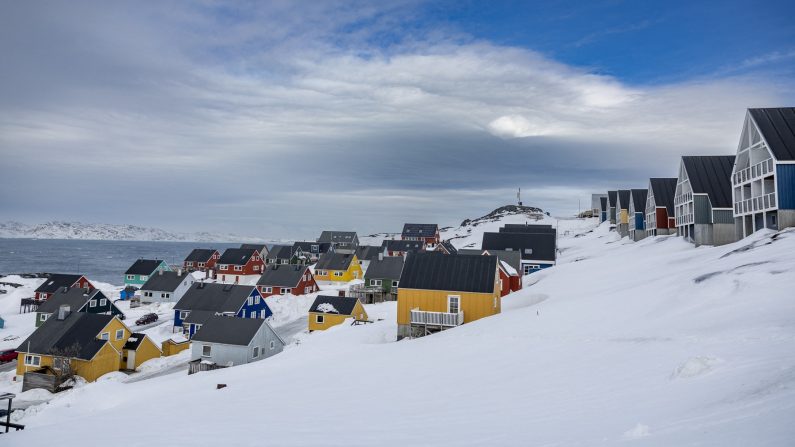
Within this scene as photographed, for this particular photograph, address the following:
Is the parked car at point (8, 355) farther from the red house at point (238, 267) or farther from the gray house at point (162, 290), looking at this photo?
the red house at point (238, 267)

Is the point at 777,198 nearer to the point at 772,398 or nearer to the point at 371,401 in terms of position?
the point at 772,398

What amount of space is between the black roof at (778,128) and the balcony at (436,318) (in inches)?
1080

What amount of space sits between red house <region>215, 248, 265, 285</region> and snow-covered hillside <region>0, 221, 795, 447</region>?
68195mm

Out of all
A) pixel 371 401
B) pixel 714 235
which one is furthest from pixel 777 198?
pixel 371 401

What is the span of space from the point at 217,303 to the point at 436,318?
104 ft

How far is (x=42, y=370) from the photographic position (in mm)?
37594

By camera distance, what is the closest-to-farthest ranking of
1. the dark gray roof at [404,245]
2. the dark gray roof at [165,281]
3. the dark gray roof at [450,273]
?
the dark gray roof at [450,273]
the dark gray roof at [165,281]
the dark gray roof at [404,245]

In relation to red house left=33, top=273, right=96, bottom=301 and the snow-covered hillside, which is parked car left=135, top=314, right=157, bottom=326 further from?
the snow-covered hillside

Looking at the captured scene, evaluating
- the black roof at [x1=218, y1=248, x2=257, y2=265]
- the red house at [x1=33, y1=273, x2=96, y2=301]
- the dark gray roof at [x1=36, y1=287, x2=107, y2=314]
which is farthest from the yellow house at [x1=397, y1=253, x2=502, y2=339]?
the black roof at [x1=218, y1=248, x2=257, y2=265]

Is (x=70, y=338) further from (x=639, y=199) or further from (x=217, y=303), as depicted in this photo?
(x=639, y=199)

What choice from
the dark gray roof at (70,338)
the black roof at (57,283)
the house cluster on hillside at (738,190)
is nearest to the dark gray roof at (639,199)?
the house cluster on hillside at (738,190)

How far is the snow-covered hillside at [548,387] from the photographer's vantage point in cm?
909

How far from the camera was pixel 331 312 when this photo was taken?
47594 millimetres

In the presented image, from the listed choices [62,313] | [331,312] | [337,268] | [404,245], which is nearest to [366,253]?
[337,268]
